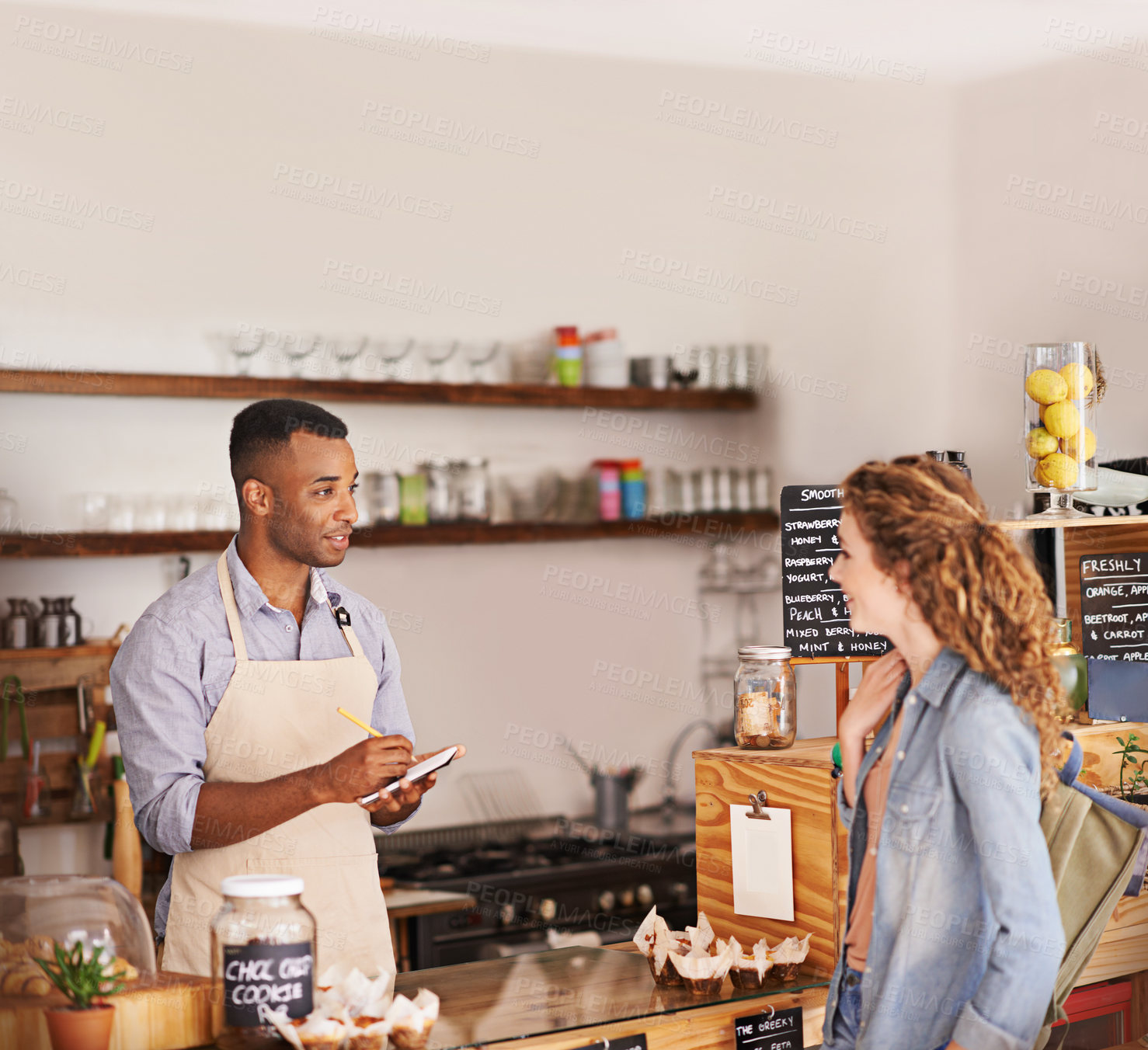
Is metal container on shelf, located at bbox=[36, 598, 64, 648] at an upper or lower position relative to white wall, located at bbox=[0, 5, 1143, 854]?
lower

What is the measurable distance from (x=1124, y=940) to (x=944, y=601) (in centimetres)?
120

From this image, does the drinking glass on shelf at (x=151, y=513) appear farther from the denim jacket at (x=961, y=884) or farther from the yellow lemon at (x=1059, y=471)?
the denim jacket at (x=961, y=884)

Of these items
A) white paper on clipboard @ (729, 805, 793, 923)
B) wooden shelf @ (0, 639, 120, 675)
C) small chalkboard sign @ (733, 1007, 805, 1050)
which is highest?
wooden shelf @ (0, 639, 120, 675)

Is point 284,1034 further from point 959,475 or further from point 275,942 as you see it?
point 959,475

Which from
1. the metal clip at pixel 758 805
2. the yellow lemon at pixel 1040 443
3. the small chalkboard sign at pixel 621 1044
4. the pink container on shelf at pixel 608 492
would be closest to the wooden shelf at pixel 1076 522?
the yellow lemon at pixel 1040 443

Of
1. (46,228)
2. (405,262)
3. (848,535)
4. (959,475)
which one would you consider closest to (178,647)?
(848,535)

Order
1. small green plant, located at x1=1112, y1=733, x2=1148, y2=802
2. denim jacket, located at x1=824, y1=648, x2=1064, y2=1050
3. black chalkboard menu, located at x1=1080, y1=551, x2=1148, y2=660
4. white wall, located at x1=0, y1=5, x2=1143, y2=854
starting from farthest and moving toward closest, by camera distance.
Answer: white wall, located at x1=0, y1=5, x2=1143, y2=854 → black chalkboard menu, located at x1=1080, y1=551, x2=1148, y2=660 → small green plant, located at x1=1112, y1=733, x2=1148, y2=802 → denim jacket, located at x1=824, y1=648, x2=1064, y2=1050

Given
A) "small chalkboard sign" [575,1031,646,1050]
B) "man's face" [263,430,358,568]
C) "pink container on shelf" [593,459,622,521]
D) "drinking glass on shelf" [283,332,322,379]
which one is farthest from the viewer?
"pink container on shelf" [593,459,622,521]

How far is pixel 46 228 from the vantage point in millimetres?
4309

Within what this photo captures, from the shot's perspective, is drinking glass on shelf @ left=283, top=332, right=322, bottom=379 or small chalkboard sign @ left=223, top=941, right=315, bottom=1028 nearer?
small chalkboard sign @ left=223, top=941, right=315, bottom=1028

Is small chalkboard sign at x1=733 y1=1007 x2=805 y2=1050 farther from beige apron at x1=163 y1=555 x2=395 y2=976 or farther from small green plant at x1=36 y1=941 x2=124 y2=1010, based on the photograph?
small green plant at x1=36 y1=941 x2=124 y2=1010

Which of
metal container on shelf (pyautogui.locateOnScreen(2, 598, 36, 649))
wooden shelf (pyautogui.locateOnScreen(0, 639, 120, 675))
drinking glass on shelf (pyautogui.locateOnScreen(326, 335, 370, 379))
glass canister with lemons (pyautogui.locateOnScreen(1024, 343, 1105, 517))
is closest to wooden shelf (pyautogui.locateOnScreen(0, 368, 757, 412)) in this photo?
drinking glass on shelf (pyautogui.locateOnScreen(326, 335, 370, 379))

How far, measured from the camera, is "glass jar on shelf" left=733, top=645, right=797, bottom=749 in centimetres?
229

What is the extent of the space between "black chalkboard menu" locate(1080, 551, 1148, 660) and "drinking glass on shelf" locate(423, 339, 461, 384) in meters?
2.70
